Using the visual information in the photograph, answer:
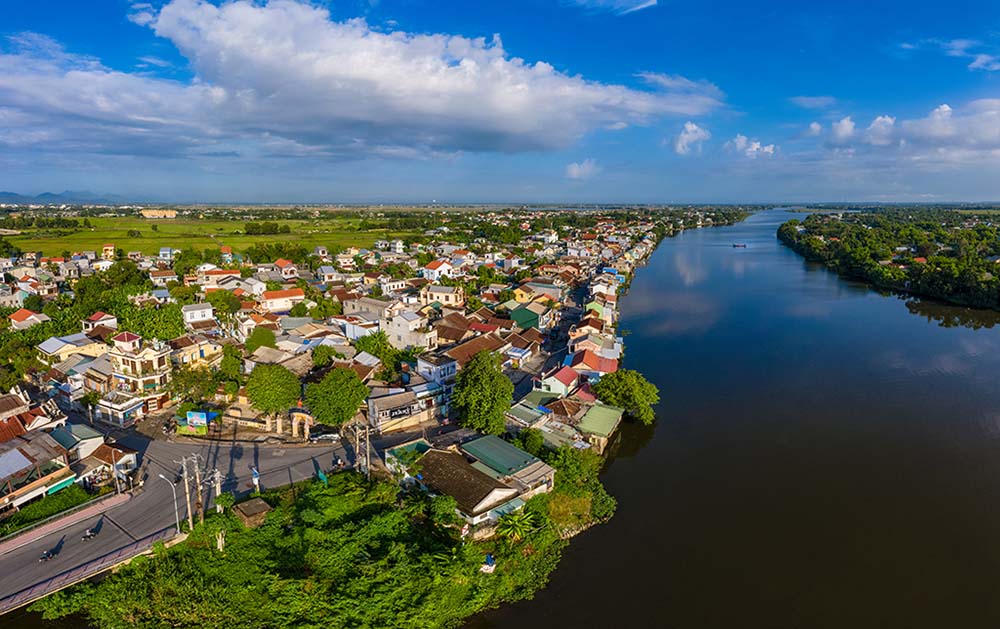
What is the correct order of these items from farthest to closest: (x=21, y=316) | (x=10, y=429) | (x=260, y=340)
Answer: (x=21, y=316) → (x=260, y=340) → (x=10, y=429)

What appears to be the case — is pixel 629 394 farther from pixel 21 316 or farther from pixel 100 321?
pixel 21 316

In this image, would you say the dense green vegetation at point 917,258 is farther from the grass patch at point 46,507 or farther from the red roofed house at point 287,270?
the grass patch at point 46,507

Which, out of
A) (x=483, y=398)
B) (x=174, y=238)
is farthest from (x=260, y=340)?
(x=174, y=238)

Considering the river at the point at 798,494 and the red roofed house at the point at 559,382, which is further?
the red roofed house at the point at 559,382

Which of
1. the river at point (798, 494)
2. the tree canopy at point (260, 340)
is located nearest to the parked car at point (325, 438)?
the river at point (798, 494)

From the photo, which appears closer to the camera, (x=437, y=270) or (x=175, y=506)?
(x=175, y=506)

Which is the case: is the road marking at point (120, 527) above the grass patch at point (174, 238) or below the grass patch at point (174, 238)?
below
